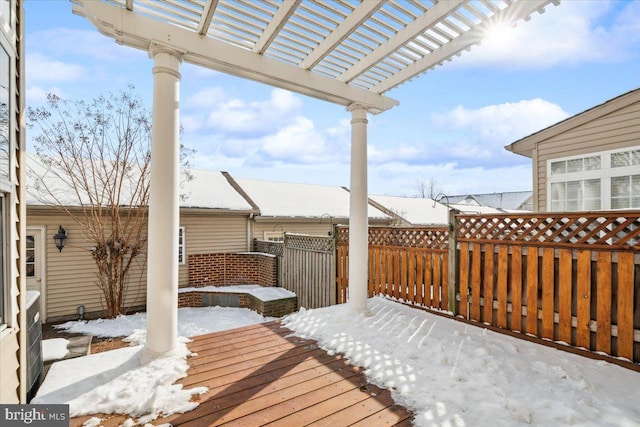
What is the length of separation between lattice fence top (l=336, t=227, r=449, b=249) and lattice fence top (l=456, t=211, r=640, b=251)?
0.32 m

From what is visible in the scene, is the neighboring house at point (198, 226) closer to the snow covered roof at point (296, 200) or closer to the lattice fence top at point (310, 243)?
the snow covered roof at point (296, 200)


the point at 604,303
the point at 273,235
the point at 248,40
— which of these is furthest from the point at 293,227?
the point at 604,303

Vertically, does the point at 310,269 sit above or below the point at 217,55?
below

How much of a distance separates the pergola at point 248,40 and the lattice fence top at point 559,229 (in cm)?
207

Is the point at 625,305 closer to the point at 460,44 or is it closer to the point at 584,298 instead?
the point at 584,298

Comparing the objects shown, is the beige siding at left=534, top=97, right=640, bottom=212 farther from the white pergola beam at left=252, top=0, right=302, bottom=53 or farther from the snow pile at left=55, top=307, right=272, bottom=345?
the snow pile at left=55, top=307, right=272, bottom=345

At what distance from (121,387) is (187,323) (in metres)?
5.27

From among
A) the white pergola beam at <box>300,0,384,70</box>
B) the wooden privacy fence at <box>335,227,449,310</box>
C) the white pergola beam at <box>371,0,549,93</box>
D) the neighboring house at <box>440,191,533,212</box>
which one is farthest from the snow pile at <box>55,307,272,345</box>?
the neighboring house at <box>440,191,533,212</box>

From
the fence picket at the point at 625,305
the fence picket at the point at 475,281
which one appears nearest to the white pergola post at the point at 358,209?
the fence picket at the point at 475,281

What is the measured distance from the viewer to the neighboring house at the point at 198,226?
752cm

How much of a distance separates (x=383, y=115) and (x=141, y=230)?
7262 mm

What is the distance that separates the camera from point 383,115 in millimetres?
4711

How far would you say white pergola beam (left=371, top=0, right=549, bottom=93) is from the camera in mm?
2604

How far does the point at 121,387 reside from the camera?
8.32ft
